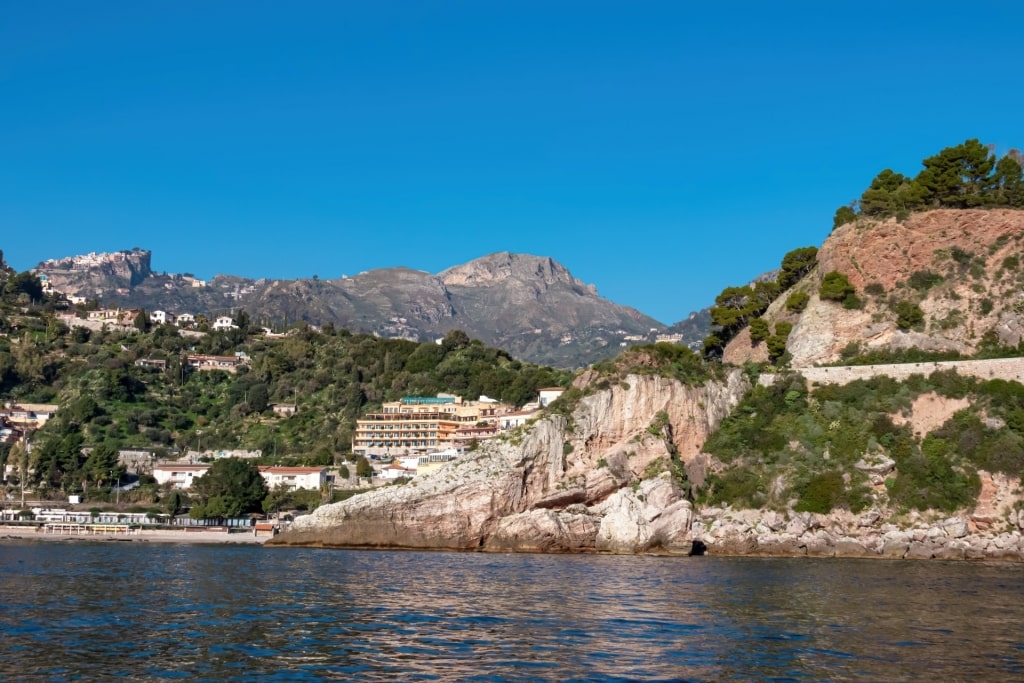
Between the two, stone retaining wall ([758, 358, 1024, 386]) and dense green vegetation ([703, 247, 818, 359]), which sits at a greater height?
dense green vegetation ([703, 247, 818, 359])

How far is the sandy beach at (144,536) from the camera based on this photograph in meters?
67.1

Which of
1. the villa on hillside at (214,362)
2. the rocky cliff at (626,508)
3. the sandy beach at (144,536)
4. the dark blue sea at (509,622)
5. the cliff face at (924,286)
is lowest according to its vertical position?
the dark blue sea at (509,622)

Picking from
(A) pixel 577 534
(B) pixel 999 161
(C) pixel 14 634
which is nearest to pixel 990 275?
(B) pixel 999 161

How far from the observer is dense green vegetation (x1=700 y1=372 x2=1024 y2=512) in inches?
Result: 2041

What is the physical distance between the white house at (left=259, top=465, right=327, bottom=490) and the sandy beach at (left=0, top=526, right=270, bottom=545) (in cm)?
1062

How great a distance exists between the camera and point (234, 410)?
112m

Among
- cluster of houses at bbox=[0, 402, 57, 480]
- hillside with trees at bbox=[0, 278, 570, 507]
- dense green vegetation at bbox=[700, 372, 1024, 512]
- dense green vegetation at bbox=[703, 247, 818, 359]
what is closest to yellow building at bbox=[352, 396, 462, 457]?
hillside with trees at bbox=[0, 278, 570, 507]

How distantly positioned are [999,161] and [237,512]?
56.6 meters

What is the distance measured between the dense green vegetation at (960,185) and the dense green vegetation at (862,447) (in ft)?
56.9

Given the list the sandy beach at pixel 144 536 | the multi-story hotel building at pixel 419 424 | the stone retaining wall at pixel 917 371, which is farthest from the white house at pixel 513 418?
the stone retaining wall at pixel 917 371

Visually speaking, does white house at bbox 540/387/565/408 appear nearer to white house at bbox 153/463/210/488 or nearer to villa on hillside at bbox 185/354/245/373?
white house at bbox 153/463/210/488

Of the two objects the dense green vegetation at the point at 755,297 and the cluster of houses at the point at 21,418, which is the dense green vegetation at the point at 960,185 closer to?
the dense green vegetation at the point at 755,297

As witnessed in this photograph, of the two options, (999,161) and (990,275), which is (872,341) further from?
(999,161)

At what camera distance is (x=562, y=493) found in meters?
55.5
